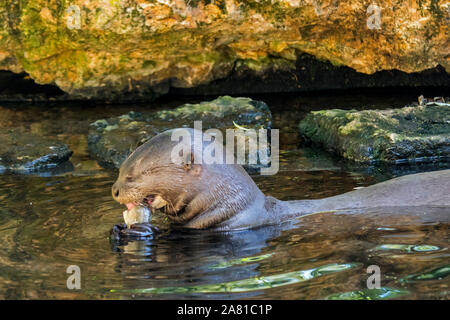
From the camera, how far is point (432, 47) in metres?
7.09

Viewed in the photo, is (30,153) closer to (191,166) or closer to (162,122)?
(162,122)

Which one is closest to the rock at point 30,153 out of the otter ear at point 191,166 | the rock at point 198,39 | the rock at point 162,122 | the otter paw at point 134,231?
the rock at point 162,122

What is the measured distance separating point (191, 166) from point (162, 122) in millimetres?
2898

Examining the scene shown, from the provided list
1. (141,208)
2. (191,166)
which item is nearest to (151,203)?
(141,208)

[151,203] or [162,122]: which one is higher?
[162,122]

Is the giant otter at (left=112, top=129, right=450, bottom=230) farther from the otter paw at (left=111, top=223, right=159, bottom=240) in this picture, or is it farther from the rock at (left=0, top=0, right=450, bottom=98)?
the rock at (left=0, top=0, right=450, bottom=98)

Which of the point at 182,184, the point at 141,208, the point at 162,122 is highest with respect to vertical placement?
the point at 162,122

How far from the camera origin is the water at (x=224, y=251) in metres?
3.05

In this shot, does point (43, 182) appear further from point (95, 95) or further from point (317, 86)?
point (317, 86)

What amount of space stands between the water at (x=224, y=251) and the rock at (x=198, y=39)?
2.12m

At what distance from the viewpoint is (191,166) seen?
4.05 meters

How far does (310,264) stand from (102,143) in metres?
3.41

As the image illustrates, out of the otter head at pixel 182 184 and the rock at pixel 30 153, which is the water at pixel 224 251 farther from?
the rock at pixel 30 153
